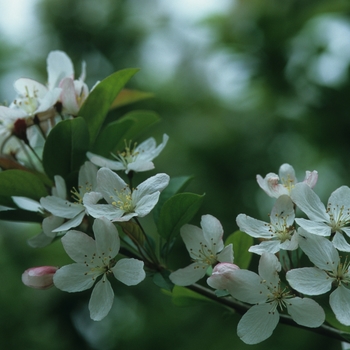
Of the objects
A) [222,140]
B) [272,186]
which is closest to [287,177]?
[272,186]

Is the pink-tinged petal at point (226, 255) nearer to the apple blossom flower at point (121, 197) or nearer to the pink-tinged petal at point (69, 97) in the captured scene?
the apple blossom flower at point (121, 197)

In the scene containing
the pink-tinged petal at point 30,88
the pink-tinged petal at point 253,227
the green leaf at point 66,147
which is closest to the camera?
the pink-tinged petal at point 253,227

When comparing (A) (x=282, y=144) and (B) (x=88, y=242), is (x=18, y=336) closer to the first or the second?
(A) (x=282, y=144)

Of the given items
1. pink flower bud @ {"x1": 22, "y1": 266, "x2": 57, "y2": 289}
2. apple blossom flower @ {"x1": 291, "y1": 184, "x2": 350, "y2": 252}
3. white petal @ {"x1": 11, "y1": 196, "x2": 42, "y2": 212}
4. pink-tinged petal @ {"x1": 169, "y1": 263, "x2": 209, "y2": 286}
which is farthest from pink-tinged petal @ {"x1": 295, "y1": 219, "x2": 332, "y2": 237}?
white petal @ {"x1": 11, "y1": 196, "x2": 42, "y2": 212}

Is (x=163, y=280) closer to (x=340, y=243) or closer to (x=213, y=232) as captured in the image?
(x=213, y=232)

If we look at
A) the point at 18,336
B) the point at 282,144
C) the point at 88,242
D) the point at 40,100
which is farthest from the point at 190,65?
the point at 88,242

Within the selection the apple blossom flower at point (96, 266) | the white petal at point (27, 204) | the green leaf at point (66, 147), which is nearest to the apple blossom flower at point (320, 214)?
the apple blossom flower at point (96, 266)
